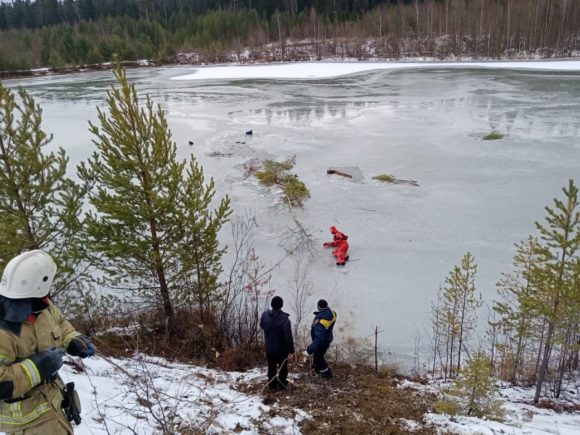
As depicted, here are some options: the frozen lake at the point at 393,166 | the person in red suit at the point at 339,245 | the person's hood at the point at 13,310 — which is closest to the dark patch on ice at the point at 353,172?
the frozen lake at the point at 393,166

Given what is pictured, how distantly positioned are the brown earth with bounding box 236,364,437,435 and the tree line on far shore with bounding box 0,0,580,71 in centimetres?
5365

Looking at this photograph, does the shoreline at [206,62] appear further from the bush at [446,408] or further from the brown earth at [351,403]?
the bush at [446,408]

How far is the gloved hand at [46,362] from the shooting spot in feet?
8.92

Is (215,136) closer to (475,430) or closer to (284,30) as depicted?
(475,430)

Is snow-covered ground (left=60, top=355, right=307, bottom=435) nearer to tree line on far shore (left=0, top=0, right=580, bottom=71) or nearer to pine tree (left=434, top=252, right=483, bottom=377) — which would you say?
pine tree (left=434, top=252, right=483, bottom=377)

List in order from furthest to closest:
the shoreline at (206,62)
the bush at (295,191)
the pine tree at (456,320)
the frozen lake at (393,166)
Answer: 1. the shoreline at (206,62)
2. the bush at (295,191)
3. the frozen lake at (393,166)
4. the pine tree at (456,320)

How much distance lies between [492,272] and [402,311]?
244cm

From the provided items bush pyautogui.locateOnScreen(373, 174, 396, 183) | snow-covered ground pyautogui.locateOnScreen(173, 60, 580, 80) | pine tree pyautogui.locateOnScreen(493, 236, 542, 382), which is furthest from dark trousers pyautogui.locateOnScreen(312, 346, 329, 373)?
snow-covered ground pyautogui.locateOnScreen(173, 60, 580, 80)

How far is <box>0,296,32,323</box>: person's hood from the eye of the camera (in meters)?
2.69

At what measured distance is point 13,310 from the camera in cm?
270

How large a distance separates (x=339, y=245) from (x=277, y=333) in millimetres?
5407

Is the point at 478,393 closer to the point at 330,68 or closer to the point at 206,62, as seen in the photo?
the point at 330,68

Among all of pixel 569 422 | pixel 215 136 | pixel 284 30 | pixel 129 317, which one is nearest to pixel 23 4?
pixel 284 30

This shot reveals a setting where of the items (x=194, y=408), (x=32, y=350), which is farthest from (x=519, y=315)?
(x=32, y=350)
